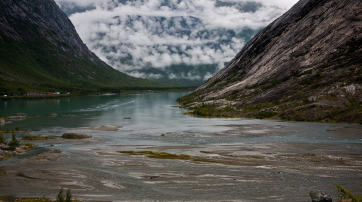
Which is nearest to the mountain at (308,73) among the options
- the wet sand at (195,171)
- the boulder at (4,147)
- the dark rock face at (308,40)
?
the dark rock face at (308,40)

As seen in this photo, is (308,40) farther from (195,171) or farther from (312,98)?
(195,171)

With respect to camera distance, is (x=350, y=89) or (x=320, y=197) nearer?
(x=320, y=197)

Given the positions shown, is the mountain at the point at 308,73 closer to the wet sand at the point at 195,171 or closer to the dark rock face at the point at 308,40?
the dark rock face at the point at 308,40

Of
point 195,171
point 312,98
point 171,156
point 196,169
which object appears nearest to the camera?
point 195,171

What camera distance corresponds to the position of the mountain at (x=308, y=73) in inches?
3290

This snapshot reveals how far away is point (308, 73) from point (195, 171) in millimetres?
81085

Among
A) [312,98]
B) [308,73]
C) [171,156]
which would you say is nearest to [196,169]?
[171,156]

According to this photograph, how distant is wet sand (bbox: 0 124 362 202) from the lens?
29.1 metres

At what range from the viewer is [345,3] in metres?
117

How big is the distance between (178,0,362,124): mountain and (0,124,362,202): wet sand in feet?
94.9

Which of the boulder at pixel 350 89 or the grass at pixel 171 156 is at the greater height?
the boulder at pixel 350 89

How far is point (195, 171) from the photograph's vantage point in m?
36.3

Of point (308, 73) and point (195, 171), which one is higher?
point (308, 73)

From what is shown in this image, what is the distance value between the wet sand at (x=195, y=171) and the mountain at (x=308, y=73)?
2892cm
